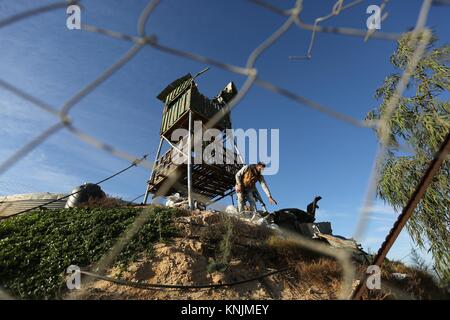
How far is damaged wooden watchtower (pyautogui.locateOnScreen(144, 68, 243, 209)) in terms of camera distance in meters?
11.2

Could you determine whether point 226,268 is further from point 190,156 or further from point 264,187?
point 190,156

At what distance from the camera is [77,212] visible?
345 inches

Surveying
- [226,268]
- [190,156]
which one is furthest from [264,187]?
[226,268]

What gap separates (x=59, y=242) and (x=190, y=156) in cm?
495

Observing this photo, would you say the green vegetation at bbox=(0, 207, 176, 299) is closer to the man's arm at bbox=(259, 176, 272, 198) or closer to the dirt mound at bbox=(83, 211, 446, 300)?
the dirt mound at bbox=(83, 211, 446, 300)

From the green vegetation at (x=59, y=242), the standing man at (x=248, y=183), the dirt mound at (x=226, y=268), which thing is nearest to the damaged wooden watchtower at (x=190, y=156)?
the standing man at (x=248, y=183)

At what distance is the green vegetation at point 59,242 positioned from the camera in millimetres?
5340

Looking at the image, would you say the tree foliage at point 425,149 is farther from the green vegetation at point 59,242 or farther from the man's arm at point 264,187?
the green vegetation at point 59,242

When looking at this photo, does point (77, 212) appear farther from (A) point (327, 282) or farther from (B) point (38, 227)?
(A) point (327, 282)

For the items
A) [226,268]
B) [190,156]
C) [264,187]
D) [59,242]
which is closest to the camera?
[226,268]

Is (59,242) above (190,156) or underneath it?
underneath

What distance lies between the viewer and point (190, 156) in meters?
10.4

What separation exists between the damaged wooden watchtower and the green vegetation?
3.18 metres
